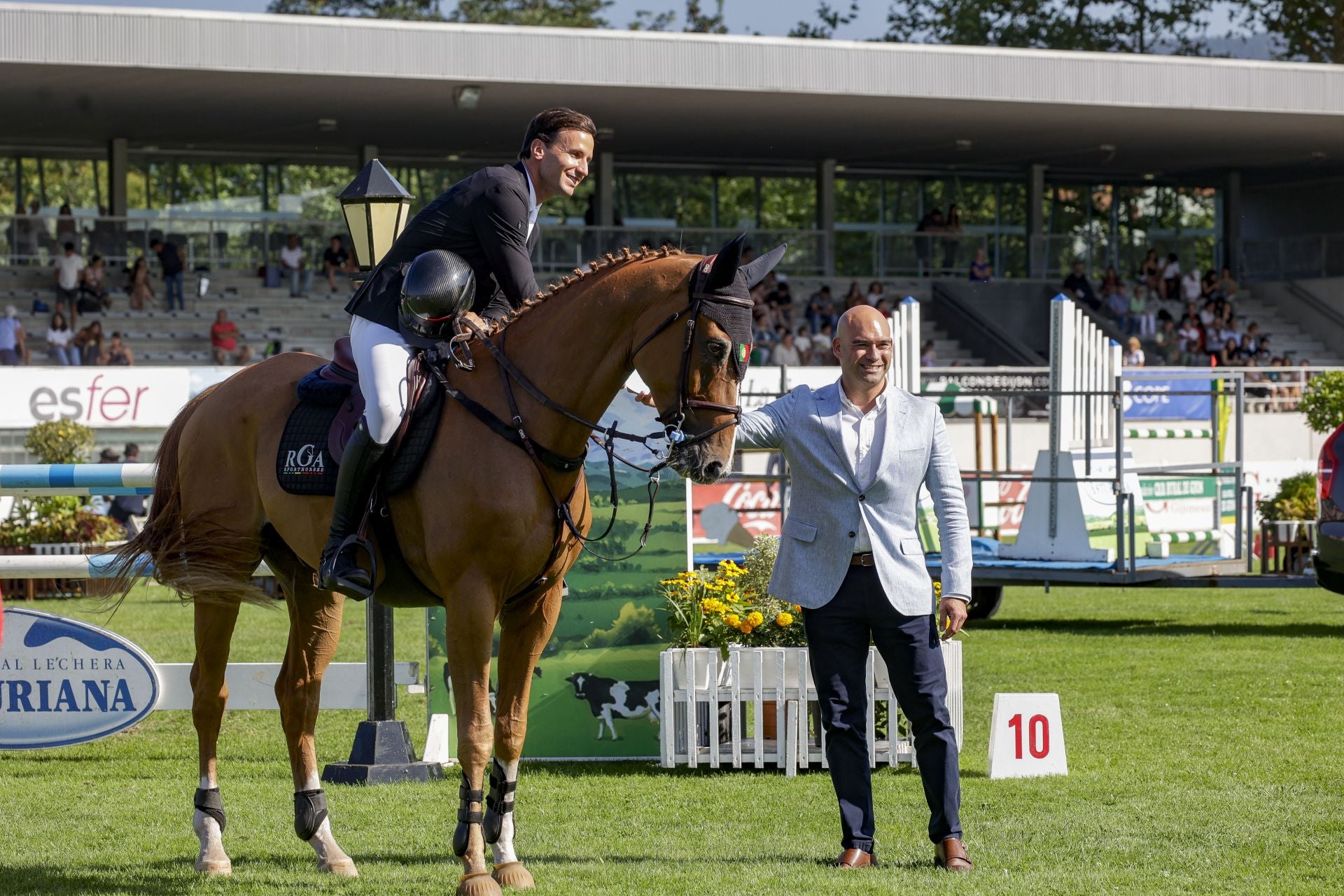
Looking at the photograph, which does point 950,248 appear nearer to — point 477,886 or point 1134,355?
point 1134,355

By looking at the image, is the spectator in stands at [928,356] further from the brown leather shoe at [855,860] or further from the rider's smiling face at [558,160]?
the rider's smiling face at [558,160]

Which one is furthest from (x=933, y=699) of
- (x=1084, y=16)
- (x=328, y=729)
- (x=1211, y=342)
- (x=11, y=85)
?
(x=1084, y=16)

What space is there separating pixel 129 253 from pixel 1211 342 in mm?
20699

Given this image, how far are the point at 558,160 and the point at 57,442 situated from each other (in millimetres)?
15963

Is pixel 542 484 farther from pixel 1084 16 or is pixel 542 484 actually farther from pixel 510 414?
pixel 1084 16

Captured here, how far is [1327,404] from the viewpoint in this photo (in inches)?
715

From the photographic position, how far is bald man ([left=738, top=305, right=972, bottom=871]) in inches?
227

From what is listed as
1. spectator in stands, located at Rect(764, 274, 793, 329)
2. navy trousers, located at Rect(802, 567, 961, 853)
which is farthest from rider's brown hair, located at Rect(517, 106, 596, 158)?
spectator in stands, located at Rect(764, 274, 793, 329)

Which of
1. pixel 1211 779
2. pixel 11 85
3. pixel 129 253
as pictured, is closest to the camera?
pixel 1211 779

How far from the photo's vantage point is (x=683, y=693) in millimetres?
8047

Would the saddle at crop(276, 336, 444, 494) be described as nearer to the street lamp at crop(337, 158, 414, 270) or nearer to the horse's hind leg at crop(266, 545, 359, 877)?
the horse's hind leg at crop(266, 545, 359, 877)

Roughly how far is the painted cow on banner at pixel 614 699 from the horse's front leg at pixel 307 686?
6.63 ft

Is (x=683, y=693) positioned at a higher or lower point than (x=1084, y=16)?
lower

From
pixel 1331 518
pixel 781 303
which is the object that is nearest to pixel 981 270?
pixel 781 303
